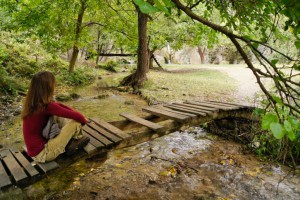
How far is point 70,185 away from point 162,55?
32.7m

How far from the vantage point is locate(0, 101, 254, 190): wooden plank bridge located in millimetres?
3074

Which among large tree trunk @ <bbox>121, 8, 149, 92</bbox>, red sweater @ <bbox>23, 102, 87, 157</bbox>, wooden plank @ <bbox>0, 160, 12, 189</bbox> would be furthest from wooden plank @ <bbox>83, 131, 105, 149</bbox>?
large tree trunk @ <bbox>121, 8, 149, 92</bbox>

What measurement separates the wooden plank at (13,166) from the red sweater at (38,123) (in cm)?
23

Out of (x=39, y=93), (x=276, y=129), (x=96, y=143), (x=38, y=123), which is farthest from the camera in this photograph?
(x=96, y=143)

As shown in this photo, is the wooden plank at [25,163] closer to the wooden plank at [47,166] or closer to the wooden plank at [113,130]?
the wooden plank at [47,166]

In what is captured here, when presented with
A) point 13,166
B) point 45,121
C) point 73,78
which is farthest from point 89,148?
point 73,78

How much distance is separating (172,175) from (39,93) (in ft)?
9.04

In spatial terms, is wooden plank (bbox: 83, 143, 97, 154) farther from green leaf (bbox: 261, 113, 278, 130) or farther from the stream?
green leaf (bbox: 261, 113, 278, 130)

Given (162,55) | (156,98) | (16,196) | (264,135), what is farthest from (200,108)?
(162,55)

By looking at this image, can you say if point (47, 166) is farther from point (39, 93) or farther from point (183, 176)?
point (183, 176)

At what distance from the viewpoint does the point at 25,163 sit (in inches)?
132

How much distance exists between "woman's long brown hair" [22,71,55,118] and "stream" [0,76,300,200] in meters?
0.99

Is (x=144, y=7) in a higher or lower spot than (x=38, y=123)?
higher

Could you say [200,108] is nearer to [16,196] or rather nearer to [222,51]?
[16,196]
